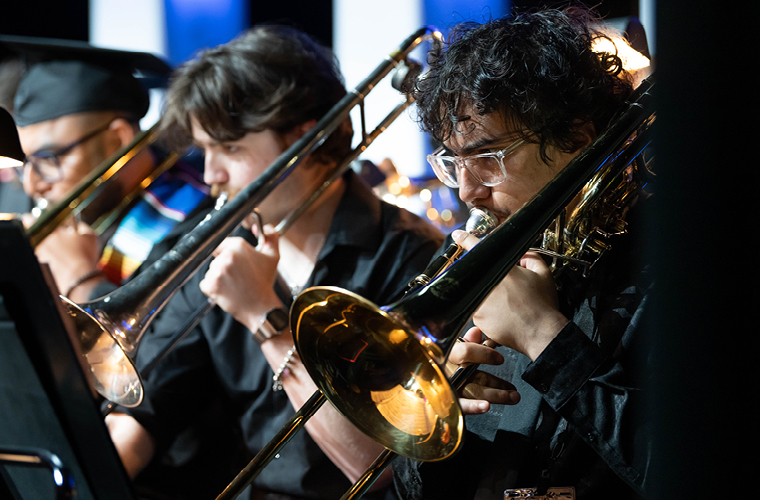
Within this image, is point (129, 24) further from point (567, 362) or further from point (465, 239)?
point (567, 362)

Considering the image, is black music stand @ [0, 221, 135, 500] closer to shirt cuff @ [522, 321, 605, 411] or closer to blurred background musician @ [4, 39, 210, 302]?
shirt cuff @ [522, 321, 605, 411]

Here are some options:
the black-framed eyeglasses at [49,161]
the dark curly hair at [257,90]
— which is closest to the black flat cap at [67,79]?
the black-framed eyeglasses at [49,161]

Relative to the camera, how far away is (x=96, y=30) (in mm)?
3305

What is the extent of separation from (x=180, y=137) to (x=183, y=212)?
0.51m

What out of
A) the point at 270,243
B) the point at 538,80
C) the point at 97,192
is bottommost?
the point at 97,192

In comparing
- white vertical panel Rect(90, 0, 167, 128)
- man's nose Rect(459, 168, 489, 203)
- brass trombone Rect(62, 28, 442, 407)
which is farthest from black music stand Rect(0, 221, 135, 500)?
white vertical panel Rect(90, 0, 167, 128)

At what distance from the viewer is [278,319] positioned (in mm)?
1391

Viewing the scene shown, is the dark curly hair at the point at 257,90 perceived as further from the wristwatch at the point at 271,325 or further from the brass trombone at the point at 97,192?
the wristwatch at the point at 271,325

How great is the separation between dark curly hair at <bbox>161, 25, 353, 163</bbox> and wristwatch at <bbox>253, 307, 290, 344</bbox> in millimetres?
506

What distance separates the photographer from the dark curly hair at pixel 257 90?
1.68 meters

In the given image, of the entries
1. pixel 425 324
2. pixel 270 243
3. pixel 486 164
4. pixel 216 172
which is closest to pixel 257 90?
pixel 216 172

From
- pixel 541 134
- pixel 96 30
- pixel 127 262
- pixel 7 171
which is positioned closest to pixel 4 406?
pixel 541 134

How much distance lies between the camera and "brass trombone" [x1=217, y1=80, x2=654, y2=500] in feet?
2.54

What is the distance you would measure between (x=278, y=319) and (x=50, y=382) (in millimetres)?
710
